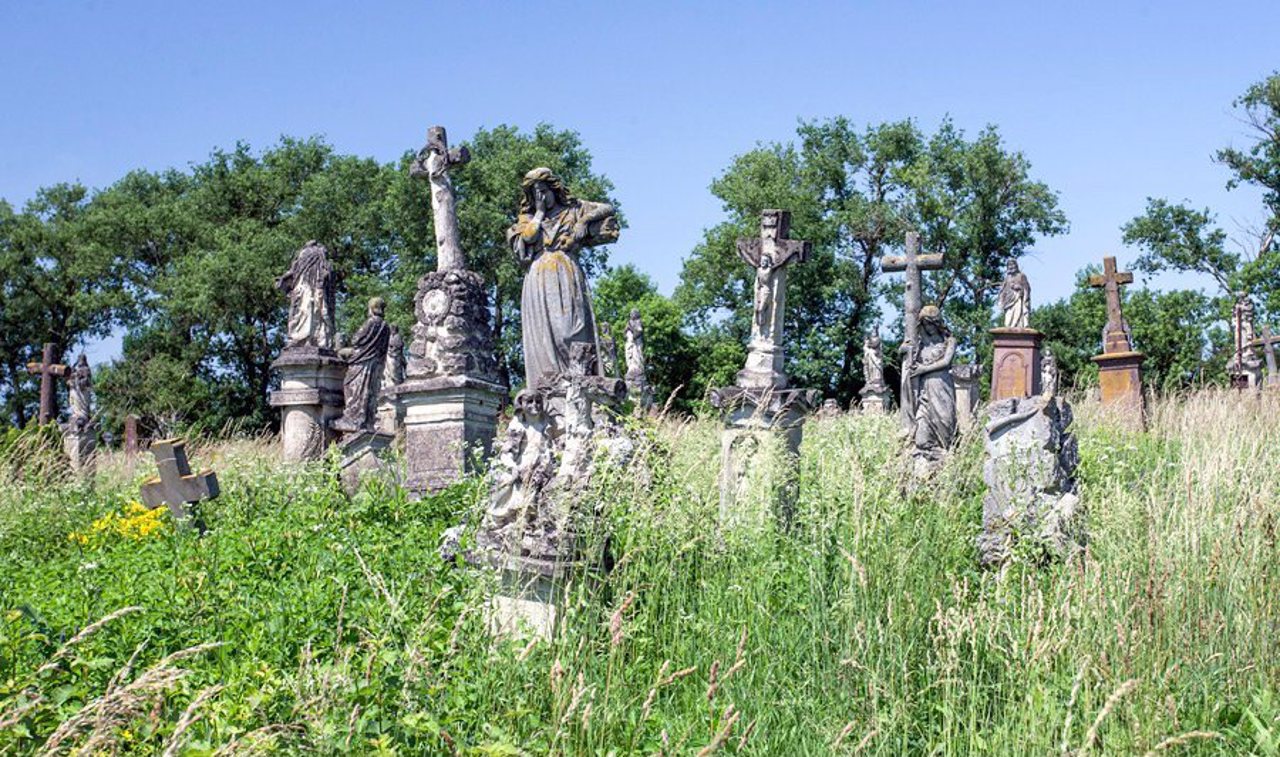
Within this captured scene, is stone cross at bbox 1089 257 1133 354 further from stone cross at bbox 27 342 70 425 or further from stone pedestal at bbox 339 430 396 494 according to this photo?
stone cross at bbox 27 342 70 425

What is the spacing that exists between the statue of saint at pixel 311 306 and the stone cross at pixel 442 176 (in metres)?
1.54

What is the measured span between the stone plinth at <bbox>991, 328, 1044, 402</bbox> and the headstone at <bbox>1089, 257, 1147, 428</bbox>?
104cm

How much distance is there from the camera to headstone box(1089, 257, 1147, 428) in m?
14.3

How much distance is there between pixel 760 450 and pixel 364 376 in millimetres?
7338

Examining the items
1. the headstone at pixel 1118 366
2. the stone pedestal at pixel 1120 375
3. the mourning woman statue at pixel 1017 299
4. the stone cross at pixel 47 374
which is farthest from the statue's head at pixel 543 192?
the stone cross at pixel 47 374

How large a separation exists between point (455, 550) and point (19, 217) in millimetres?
45011

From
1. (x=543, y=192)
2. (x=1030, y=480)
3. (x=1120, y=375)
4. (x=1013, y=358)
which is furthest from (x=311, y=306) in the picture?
(x=1120, y=375)

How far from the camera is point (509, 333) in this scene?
41.3 meters

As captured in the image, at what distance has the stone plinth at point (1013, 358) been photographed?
16250mm

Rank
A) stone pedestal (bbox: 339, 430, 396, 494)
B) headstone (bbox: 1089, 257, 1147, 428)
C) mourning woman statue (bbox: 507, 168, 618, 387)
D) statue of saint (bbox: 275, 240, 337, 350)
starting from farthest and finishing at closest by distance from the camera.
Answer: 1. headstone (bbox: 1089, 257, 1147, 428)
2. statue of saint (bbox: 275, 240, 337, 350)
3. stone pedestal (bbox: 339, 430, 396, 494)
4. mourning woman statue (bbox: 507, 168, 618, 387)

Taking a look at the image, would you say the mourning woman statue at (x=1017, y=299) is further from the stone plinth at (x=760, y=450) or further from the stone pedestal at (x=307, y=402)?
the stone plinth at (x=760, y=450)

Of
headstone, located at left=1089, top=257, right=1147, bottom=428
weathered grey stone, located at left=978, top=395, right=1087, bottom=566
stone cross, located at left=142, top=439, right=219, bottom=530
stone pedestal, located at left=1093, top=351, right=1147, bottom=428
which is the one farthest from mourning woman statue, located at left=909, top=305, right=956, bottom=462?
stone cross, located at left=142, top=439, right=219, bottom=530

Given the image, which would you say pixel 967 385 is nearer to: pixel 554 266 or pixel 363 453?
pixel 554 266

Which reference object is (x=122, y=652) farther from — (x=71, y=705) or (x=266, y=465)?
(x=266, y=465)
